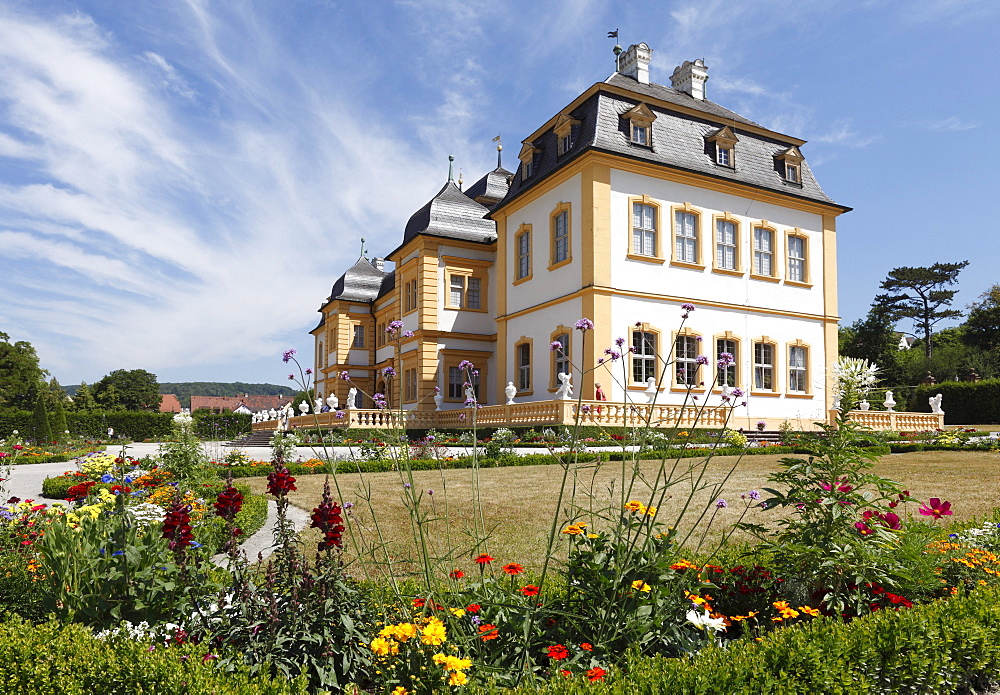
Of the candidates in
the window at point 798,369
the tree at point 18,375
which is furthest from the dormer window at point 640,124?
the tree at point 18,375

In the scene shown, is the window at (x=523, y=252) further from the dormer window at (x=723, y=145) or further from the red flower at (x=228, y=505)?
the red flower at (x=228, y=505)

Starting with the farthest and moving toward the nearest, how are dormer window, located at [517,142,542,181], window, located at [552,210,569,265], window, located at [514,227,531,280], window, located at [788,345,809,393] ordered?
1. dormer window, located at [517,142,542,181]
2. window, located at [514,227,531,280]
3. window, located at [788,345,809,393]
4. window, located at [552,210,569,265]

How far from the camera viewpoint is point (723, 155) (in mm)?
23062

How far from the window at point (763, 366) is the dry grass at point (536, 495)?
322 inches

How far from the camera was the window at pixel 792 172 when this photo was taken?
960 inches

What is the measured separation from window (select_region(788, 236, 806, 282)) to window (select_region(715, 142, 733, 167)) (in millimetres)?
3522

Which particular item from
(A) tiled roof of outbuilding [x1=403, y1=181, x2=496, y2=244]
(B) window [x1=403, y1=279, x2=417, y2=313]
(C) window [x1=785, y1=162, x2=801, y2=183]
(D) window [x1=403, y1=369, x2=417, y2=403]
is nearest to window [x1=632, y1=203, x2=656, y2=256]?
(C) window [x1=785, y1=162, x2=801, y2=183]

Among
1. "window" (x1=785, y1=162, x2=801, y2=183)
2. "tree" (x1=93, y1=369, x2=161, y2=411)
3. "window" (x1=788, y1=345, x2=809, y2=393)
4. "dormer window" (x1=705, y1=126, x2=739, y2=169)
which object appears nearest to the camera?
"dormer window" (x1=705, y1=126, x2=739, y2=169)

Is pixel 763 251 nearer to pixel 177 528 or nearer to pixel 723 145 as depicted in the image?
pixel 723 145

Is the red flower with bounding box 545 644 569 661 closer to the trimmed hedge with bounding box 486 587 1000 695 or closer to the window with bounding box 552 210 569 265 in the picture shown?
the trimmed hedge with bounding box 486 587 1000 695

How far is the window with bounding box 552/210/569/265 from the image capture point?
21.3m

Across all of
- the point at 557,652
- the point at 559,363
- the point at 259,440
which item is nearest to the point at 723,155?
the point at 559,363

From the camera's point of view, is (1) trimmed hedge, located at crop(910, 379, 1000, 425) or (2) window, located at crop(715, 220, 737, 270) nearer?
(2) window, located at crop(715, 220, 737, 270)

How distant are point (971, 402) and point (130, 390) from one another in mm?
78459
